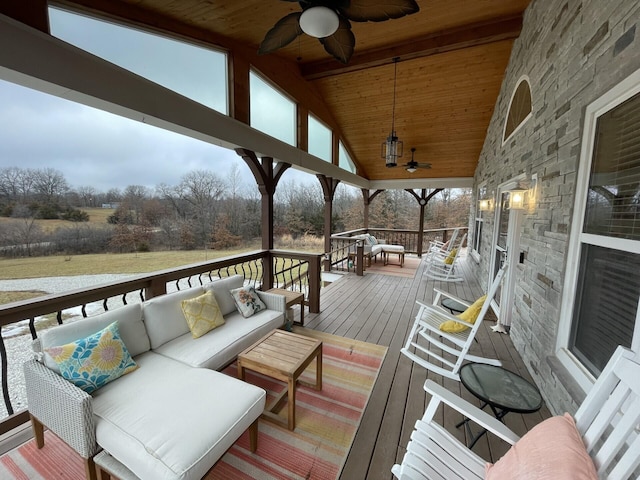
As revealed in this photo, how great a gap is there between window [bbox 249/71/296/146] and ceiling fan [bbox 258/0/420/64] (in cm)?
194

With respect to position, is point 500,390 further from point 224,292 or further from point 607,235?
point 224,292

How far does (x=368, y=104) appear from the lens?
240 inches

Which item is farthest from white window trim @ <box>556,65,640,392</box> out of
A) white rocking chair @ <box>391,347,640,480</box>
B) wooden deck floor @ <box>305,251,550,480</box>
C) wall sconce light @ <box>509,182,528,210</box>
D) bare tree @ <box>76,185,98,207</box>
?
bare tree @ <box>76,185,98,207</box>

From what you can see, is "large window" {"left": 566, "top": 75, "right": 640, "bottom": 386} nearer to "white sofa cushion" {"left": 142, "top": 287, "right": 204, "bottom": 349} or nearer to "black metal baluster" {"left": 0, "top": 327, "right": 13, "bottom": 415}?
"white sofa cushion" {"left": 142, "top": 287, "right": 204, "bottom": 349}

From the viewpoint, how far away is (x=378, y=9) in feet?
5.71

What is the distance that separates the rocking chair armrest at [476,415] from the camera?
1.16m

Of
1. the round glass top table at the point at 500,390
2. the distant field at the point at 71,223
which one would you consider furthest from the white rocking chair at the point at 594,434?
the distant field at the point at 71,223

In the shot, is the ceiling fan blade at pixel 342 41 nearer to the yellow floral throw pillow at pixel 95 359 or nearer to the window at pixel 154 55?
the window at pixel 154 55

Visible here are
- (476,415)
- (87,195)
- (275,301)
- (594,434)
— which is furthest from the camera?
(87,195)

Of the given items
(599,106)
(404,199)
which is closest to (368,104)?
(599,106)

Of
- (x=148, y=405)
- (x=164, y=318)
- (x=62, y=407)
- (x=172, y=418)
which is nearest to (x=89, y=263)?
(x=164, y=318)

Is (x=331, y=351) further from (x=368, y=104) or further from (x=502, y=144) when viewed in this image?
(x=368, y=104)

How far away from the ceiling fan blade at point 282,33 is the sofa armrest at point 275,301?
2386 mm

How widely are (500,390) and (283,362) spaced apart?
1.49m
